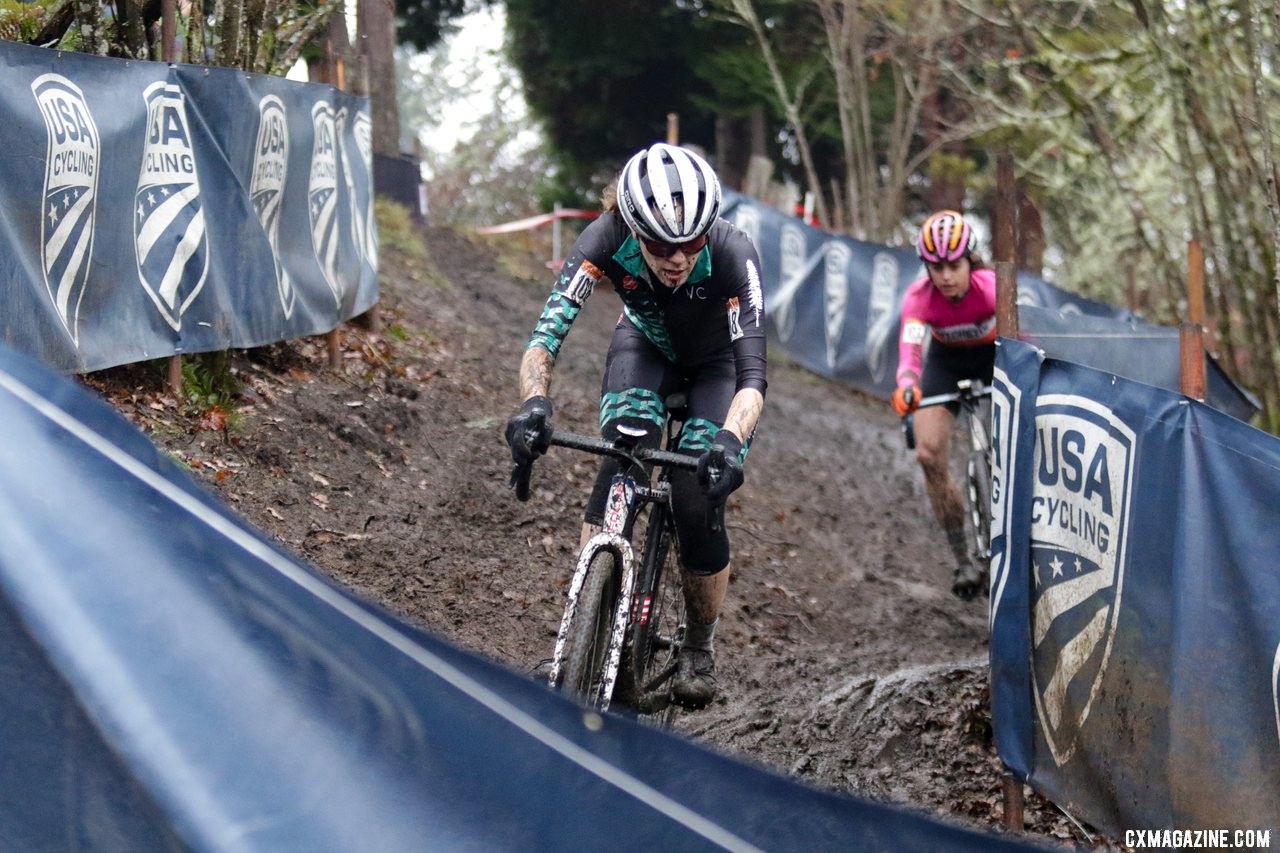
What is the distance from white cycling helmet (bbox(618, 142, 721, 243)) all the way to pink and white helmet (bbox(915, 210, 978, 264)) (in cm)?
352

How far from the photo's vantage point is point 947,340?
346 inches

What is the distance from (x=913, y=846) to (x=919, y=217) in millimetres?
26377

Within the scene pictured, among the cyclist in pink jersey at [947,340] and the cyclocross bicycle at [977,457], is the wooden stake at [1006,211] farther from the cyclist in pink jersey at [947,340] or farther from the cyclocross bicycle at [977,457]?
the cyclocross bicycle at [977,457]

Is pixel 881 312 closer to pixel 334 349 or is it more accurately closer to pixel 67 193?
pixel 334 349

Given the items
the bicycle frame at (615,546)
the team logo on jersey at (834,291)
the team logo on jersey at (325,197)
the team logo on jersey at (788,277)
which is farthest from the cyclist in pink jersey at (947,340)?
the team logo on jersey at (788,277)

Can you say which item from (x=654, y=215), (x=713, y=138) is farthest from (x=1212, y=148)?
(x=713, y=138)

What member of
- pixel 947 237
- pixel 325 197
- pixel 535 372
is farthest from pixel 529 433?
pixel 325 197

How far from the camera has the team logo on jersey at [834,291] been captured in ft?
58.0

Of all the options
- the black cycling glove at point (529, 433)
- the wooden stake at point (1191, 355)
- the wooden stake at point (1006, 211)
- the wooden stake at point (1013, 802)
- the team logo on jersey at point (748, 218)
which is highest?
the team logo on jersey at point (748, 218)

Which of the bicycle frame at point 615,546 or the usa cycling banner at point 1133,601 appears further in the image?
the bicycle frame at point 615,546

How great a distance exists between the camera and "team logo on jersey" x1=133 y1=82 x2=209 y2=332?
666 centimetres

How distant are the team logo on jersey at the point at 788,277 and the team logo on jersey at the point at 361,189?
8.53 m

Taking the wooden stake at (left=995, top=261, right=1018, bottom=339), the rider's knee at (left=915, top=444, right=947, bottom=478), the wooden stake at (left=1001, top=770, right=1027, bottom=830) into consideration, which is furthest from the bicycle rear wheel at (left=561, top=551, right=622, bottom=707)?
the rider's knee at (left=915, top=444, right=947, bottom=478)

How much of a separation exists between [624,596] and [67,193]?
3.31 m
